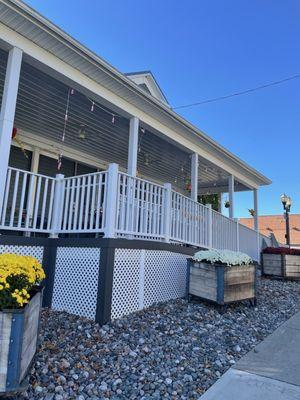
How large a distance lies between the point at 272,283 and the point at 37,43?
7.09 metres

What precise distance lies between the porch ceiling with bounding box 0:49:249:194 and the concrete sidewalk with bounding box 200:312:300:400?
4797 mm

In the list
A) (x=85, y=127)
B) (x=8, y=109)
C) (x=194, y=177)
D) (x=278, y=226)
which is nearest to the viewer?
(x=8, y=109)

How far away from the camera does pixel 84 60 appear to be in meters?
5.17

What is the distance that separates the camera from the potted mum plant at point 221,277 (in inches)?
200

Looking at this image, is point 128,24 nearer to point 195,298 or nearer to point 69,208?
point 69,208

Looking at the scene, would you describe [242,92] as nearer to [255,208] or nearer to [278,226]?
[255,208]

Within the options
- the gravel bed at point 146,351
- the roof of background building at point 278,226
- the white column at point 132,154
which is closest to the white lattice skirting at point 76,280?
the gravel bed at point 146,351

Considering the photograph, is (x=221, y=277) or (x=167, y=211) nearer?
(x=221, y=277)

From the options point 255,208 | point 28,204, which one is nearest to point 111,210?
point 28,204

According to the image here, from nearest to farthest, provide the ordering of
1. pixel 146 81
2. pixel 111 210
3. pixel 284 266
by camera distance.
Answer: pixel 111 210 → pixel 284 266 → pixel 146 81

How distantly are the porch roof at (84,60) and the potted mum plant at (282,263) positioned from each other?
3.77 metres

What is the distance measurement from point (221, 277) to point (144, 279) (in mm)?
1135

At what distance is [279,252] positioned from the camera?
365 inches

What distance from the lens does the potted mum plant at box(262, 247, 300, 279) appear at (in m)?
8.94
